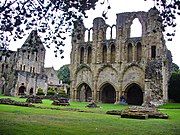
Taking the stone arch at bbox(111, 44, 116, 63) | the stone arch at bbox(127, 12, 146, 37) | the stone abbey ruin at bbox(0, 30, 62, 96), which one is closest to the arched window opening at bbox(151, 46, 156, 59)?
the stone arch at bbox(127, 12, 146, 37)

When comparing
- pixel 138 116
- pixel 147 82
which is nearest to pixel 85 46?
pixel 147 82

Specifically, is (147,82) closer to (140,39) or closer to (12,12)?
(140,39)

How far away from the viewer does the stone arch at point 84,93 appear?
40.7 m

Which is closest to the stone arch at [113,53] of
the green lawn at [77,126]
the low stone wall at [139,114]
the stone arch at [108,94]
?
the stone arch at [108,94]

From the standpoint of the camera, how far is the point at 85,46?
40.0m

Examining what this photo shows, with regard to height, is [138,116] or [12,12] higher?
[12,12]

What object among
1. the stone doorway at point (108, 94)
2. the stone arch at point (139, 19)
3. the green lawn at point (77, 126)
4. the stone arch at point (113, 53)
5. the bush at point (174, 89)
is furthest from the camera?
the stone doorway at point (108, 94)

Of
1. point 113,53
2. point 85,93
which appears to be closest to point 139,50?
point 113,53

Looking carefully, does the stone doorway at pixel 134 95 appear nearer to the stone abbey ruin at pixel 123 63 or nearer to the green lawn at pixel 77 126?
the stone abbey ruin at pixel 123 63

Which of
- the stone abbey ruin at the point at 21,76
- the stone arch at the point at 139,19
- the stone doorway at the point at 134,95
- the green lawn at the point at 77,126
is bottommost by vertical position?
the green lawn at the point at 77,126

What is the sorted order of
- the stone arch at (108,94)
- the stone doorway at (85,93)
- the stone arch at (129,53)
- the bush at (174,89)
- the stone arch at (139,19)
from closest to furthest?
the stone arch at (139,19) < the stone arch at (129,53) < the bush at (174,89) < the stone arch at (108,94) < the stone doorway at (85,93)

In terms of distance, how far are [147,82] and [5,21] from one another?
24614 mm

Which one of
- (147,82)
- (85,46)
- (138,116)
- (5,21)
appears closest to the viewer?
(5,21)

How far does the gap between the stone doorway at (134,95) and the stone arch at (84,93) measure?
6578 millimetres
